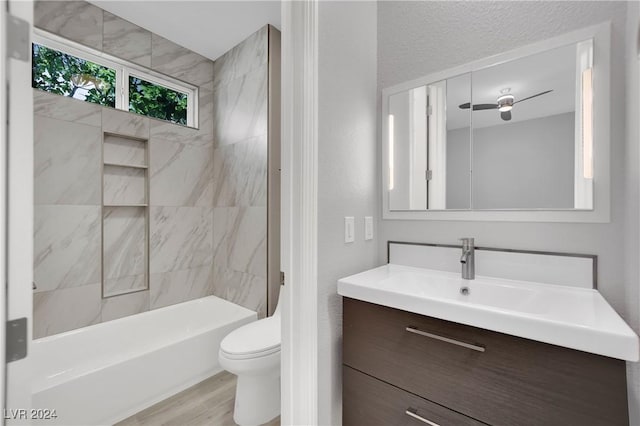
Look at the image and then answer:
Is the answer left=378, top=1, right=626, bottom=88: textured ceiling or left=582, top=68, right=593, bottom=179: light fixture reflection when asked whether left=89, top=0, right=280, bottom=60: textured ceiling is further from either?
left=582, top=68, right=593, bottom=179: light fixture reflection

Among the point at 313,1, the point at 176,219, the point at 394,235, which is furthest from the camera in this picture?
the point at 176,219

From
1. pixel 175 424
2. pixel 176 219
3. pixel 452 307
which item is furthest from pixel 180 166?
pixel 452 307

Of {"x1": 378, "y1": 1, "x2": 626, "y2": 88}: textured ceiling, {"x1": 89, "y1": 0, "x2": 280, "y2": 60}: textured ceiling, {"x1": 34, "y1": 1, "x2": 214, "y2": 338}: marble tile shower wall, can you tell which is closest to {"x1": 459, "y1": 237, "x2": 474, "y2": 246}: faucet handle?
{"x1": 378, "y1": 1, "x2": 626, "y2": 88}: textured ceiling

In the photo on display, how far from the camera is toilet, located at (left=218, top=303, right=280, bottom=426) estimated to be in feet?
5.12

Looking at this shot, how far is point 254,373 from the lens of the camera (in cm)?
158

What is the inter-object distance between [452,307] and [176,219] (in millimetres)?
2518

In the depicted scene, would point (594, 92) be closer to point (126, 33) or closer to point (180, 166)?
point (180, 166)

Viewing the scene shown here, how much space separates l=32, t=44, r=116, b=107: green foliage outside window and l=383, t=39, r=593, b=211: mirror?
2293 millimetres

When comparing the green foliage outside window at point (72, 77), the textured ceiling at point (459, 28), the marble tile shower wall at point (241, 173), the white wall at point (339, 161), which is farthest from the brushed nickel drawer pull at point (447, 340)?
the green foliage outside window at point (72, 77)

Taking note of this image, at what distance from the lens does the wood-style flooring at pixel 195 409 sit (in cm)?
164

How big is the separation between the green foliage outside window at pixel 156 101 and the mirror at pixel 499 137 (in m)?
2.21

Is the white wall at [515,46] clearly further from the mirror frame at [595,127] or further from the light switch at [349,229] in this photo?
the light switch at [349,229]

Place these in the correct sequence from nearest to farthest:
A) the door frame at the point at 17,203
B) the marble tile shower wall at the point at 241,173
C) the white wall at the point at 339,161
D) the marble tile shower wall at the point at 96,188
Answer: the door frame at the point at 17,203
the white wall at the point at 339,161
the marble tile shower wall at the point at 96,188
the marble tile shower wall at the point at 241,173

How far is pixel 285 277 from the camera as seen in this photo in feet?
3.74
